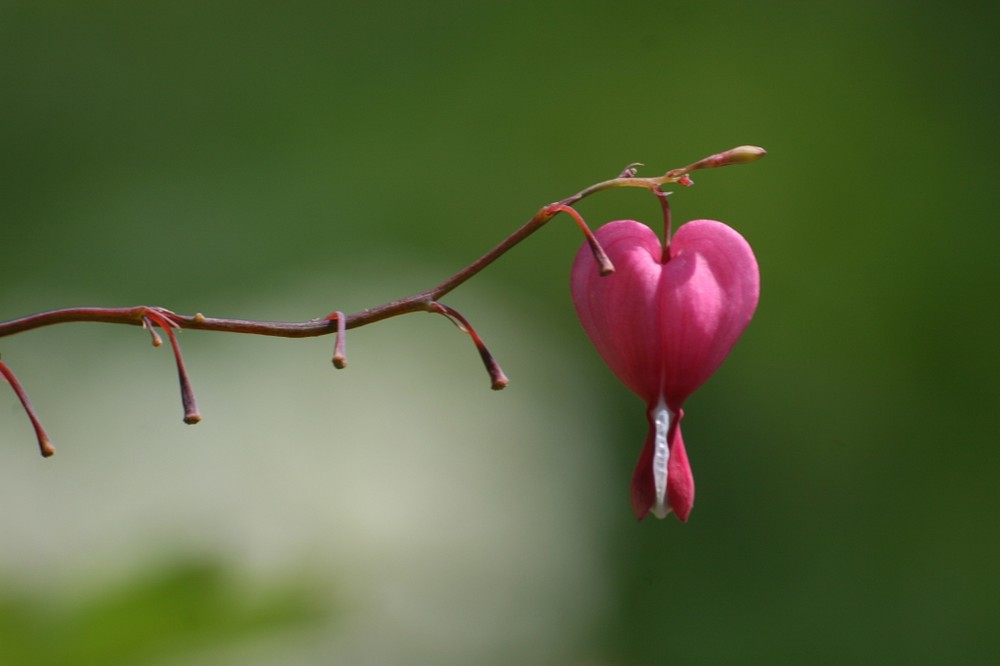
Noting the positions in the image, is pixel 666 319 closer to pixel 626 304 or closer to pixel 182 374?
pixel 626 304

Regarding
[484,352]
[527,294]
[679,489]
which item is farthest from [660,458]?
[527,294]

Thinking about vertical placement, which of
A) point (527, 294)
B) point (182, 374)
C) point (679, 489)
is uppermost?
point (182, 374)

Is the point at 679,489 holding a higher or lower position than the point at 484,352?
lower

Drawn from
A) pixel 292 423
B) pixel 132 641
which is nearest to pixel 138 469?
pixel 292 423

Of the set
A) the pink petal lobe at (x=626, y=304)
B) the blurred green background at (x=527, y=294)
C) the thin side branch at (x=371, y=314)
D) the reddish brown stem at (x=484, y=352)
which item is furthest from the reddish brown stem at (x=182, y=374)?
the blurred green background at (x=527, y=294)

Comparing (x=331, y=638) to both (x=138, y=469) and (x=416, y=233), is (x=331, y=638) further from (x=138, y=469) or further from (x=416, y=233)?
(x=416, y=233)

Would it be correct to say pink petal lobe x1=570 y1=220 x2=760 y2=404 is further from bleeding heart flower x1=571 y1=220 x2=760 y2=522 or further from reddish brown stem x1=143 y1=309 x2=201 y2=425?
reddish brown stem x1=143 y1=309 x2=201 y2=425

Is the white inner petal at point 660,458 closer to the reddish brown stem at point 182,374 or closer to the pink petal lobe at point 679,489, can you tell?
the pink petal lobe at point 679,489
